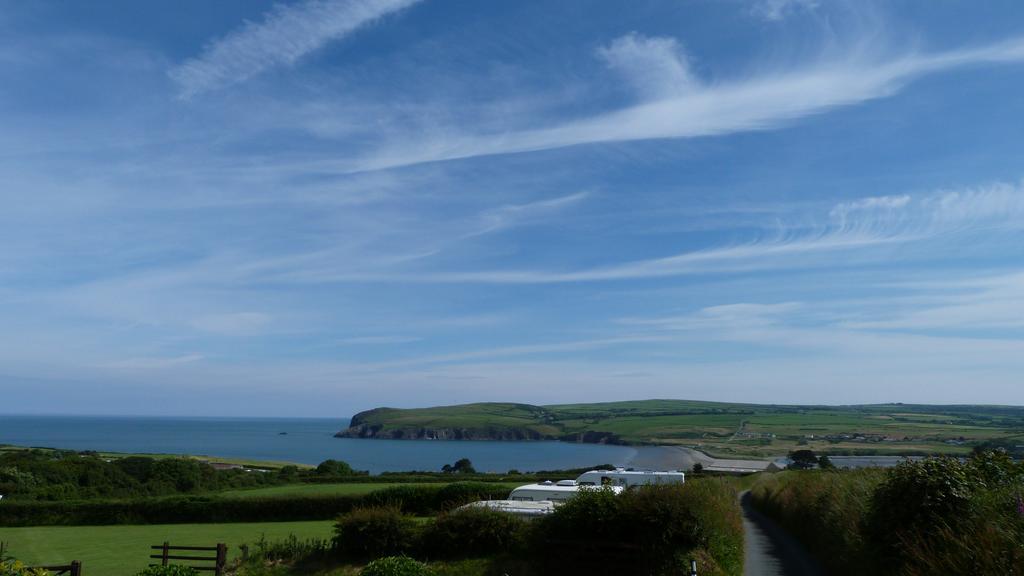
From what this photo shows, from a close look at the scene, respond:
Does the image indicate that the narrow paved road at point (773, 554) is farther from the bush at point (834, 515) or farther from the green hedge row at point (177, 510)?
the green hedge row at point (177, 510)

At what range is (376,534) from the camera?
19.8 metres

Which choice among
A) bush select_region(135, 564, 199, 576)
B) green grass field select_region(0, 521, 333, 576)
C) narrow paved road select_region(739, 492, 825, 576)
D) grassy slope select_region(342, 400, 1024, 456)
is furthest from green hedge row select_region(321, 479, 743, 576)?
grassy slope select_region(342, 400, 1024, 456)

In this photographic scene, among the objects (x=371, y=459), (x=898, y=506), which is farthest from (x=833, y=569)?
(x=371, y=459)

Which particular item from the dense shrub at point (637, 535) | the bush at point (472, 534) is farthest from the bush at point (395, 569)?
the bush at point (472, 534)

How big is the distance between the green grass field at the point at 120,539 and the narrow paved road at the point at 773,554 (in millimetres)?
14635

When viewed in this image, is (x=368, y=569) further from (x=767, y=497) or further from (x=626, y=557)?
(x=767, y=497)

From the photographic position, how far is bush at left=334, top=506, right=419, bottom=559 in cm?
1958

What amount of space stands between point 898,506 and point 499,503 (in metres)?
12.5

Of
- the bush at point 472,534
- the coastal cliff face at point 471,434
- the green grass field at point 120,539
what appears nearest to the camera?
the bush at point 472,534

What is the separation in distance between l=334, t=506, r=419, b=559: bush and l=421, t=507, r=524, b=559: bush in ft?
1.99

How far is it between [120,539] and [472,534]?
1777 cm

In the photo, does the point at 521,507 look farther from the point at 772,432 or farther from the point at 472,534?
the point at 772,432

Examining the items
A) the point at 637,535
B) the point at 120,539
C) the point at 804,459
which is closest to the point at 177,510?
the point at 120,539

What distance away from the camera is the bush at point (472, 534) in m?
18.8
